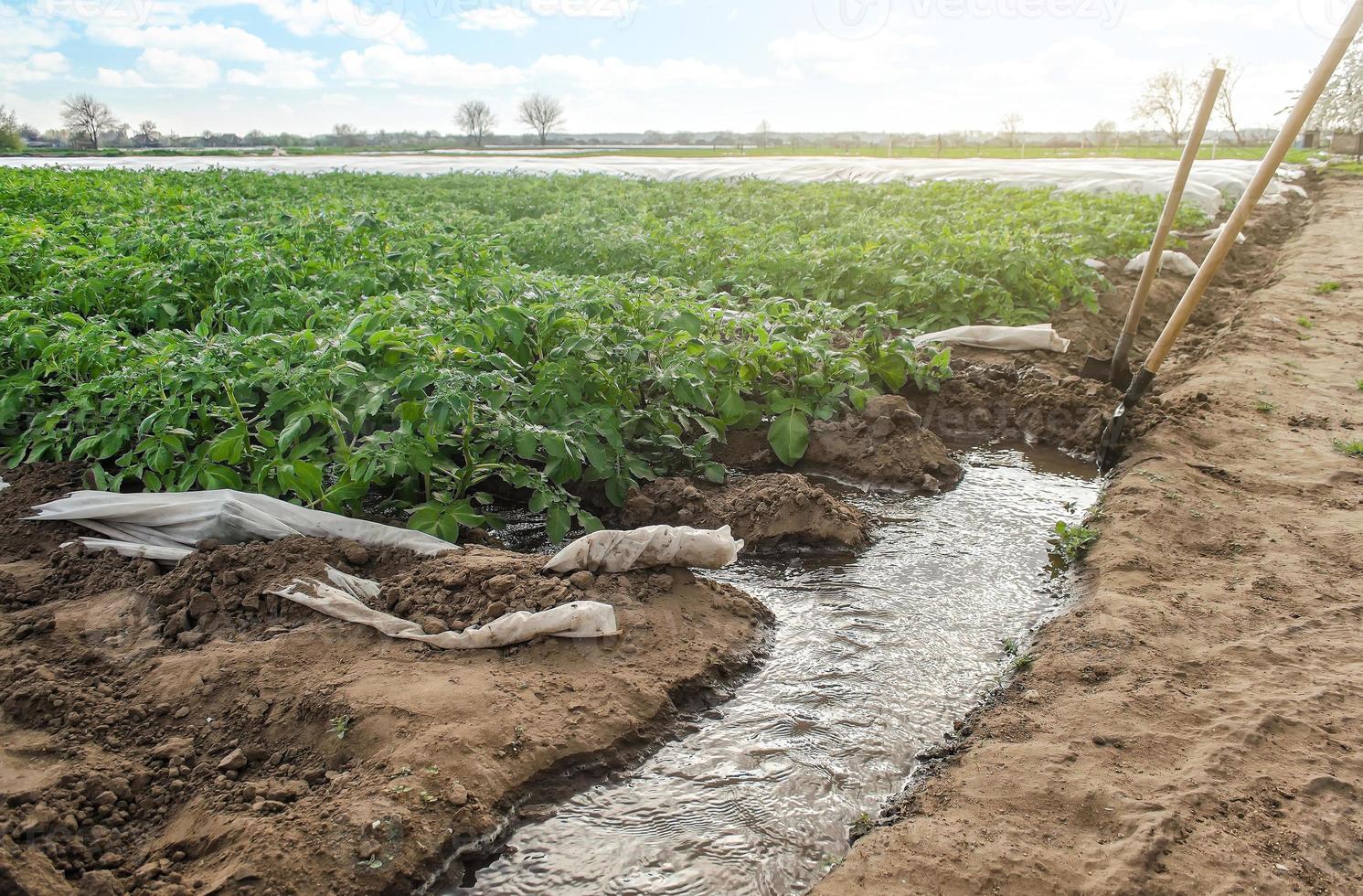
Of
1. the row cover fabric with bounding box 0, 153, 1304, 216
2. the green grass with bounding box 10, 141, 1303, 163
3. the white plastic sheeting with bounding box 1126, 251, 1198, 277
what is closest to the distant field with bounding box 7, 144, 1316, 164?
the green grass with bounding box 10, 141, 1303, 163

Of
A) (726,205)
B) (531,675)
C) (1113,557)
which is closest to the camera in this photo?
(531,675)

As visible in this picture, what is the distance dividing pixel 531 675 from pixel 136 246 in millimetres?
5611

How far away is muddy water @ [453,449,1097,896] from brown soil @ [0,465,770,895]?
17 cm

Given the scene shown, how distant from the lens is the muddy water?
7.22 ft

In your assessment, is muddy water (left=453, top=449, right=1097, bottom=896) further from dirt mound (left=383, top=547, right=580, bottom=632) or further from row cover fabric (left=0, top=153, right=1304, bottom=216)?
row cover fabric (left=0, top=153, right=1304, bottom=216)

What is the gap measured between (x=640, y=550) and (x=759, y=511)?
0.91 meters

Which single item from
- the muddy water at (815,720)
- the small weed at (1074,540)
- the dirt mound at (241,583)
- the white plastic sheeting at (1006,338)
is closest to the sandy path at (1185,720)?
the small weed at (1074,540)

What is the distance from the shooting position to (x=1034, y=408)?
547 centimetres

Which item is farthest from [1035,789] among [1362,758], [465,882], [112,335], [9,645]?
[112,335]

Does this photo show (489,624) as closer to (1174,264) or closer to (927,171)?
(1174,264)

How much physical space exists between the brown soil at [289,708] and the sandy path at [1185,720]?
0.92 meters

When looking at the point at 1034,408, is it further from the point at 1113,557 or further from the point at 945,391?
the point at 1113,557

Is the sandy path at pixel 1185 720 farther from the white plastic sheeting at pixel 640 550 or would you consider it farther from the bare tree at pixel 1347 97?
the bare tree at pixel 1347 97

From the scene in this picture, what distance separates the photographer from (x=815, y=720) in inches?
108
